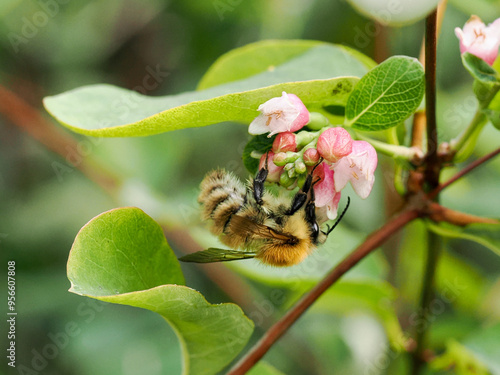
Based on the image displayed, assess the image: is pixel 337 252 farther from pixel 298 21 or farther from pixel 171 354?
pixel 298 21

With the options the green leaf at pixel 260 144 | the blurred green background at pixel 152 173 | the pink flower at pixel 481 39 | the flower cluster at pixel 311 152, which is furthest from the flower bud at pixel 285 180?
the blurred green background at pixel 152 173

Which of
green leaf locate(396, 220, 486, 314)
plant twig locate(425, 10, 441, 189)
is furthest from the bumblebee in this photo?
green leaf locate(396, 220, 486, 314)

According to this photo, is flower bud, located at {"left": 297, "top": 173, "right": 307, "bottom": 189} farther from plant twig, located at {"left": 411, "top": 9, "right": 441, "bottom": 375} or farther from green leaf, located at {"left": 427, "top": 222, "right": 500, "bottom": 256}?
green leaf, located at {"left": 427, "top": 222, "right": 500, "bottom": 256}

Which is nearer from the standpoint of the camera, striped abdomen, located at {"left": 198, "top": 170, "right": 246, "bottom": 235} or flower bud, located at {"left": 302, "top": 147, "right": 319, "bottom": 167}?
flower bud, located at {"left": 302, "top": 147, "right": 319, "bottom": 167}

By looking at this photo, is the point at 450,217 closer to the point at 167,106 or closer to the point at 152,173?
the point at 167,106

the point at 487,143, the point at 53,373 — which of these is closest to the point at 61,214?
the point at 53,373

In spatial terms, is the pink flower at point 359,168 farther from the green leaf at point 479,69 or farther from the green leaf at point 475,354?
the green leaf at point 475,354
